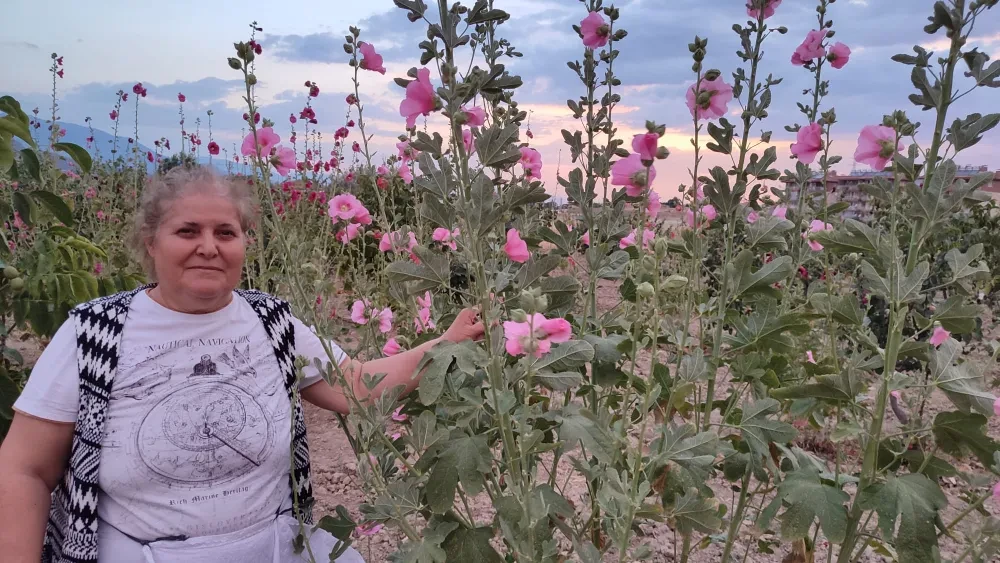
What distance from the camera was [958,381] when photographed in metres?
1.39

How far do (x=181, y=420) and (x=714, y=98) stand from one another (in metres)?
1.49

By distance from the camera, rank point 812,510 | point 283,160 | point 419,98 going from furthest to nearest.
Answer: point 283,160 → point 812,510 → point 419,98

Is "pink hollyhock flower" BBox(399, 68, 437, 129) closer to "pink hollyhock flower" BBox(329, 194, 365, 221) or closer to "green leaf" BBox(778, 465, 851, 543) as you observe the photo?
"pink hollyhock flower" BBox(329, 194, 365, 221)

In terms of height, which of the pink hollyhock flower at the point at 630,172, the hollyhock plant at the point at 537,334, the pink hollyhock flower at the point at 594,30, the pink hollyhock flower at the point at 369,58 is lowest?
the hollyhock plant at the point at 537,334

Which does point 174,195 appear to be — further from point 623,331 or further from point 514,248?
point 623,331

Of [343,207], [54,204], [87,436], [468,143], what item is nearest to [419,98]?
[468,143]

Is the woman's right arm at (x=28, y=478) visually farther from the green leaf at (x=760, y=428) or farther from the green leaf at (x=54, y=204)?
the green leaf at (x=760, y=428)

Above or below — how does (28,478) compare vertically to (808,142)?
below

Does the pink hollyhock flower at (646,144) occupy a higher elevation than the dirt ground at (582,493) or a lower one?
higher

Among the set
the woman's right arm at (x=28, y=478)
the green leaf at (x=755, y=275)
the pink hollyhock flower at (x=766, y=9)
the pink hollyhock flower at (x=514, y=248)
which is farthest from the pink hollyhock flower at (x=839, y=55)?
the woman's right arm at (x=28, y=478)

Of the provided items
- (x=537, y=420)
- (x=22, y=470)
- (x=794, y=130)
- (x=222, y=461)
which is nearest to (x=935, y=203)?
(x=794, y=130)

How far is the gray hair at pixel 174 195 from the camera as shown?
1.74 metres

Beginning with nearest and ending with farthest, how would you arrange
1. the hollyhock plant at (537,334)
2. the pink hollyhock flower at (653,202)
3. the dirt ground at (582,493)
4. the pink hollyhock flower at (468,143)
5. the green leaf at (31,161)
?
the hollyhock plant at (537,334)
the pink hollyhock flower at (468,143)
the green leaf at (31,161)
the pink hollyhock flower at (653,202)
the dirt ground at (582,493)

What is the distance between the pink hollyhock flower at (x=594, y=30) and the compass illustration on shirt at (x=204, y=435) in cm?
133
